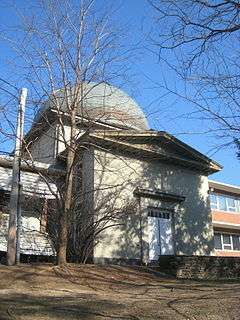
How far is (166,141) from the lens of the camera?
2384 centimetres

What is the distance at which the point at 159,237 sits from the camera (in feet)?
71.8

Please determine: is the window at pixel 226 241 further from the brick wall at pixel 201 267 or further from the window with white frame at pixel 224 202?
the brick wall at pixel 201 267

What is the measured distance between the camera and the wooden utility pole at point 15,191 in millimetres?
13648

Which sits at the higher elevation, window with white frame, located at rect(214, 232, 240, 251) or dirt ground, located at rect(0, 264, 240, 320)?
window with white frame, located at rect(214, 232, 240, 251)

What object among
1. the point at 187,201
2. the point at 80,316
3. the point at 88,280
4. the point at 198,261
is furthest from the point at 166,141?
the point at 80,316

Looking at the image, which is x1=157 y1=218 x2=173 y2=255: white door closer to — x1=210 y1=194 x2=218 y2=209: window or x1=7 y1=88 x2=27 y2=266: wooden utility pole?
x1=7 y1=88 x2=27 y2=266: wooden utility pole

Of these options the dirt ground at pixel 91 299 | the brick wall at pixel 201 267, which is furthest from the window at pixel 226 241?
the dirt ground at pixel 91 299

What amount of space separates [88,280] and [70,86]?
21.5 feet

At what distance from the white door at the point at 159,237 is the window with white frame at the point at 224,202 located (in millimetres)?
17493

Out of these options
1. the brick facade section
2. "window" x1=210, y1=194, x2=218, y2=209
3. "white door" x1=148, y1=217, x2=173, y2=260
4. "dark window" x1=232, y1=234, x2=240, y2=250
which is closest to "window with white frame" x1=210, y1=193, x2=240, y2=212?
"window" x1=210, y1=194, x2=218, y2=209

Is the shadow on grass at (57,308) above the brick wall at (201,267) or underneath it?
underneath

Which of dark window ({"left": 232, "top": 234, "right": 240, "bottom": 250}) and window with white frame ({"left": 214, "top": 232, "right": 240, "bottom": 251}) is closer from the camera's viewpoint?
window with white frame ({"left": 214, "top": 232, "right": 240, "bottom": 251})

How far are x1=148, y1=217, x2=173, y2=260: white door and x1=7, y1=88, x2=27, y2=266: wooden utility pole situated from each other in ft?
29.5

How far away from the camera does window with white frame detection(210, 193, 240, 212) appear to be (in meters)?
39.5
